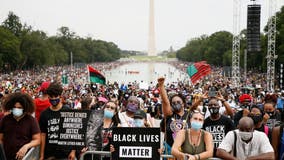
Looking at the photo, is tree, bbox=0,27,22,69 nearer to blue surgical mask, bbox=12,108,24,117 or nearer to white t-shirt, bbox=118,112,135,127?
white t-shirt, bbox=118,112,135,127

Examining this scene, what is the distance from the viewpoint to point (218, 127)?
702cm

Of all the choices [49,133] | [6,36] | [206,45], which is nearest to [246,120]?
[49,133]

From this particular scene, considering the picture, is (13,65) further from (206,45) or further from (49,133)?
(49,133)

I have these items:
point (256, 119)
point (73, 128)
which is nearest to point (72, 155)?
point (73, 128)

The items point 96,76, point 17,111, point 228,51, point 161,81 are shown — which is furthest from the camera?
point 228,51

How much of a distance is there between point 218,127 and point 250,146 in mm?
1345

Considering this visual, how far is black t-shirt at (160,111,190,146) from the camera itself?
6.79 meters

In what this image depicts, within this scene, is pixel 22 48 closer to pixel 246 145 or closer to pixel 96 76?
pixel 96 76

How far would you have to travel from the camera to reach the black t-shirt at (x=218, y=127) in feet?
22.8

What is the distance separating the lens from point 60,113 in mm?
6605

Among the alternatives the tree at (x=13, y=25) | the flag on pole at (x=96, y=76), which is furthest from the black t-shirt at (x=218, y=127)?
the tree at (x=13, y=25)

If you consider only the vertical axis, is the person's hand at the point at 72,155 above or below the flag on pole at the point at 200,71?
below

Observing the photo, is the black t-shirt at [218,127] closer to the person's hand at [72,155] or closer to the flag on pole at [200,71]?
the person's hand at [72,155]

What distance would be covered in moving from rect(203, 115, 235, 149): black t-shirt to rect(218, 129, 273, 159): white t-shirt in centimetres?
118
